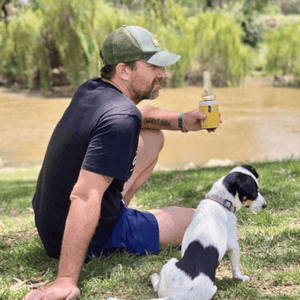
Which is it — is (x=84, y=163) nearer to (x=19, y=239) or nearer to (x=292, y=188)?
(x=19, y=239)

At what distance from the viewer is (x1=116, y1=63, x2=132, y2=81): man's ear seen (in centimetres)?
273

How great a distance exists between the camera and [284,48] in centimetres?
2320

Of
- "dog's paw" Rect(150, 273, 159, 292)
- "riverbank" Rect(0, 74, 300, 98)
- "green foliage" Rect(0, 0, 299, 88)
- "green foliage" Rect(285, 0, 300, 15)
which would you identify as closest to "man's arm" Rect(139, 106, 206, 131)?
"dog's paw" Rect(150, 273, 159, 292)

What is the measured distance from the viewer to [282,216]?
3.68 m

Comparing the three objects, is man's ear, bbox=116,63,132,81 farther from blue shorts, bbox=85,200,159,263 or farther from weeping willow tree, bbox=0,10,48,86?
weeping willow tree, bbox=0,10,48,86

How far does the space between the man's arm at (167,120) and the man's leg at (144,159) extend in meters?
0.10

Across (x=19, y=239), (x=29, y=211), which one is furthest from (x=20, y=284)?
A: (x=29, y=211)

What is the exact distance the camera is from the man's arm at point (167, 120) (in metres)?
3.42

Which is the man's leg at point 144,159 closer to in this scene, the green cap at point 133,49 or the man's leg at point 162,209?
the man's leg at point 162,209

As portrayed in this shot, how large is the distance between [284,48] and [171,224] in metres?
→ 22.3

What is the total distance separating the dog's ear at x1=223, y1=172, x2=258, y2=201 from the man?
25.0 inches

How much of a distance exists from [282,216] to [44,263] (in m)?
2.09

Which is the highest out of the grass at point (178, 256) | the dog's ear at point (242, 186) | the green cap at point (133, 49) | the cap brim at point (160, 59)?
the green cap at point (133, 49)

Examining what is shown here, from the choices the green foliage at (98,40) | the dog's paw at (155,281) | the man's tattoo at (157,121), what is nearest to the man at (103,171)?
the man's tattoo at (157,121)
